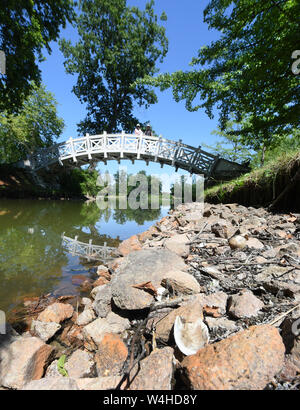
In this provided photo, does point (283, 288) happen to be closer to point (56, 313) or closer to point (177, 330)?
point (177, 330)

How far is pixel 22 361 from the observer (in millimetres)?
1082

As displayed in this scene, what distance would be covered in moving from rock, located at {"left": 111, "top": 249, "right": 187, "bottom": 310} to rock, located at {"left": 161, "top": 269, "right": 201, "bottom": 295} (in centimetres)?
13

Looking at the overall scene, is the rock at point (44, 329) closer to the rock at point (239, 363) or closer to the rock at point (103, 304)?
the rock at point (103, 304)

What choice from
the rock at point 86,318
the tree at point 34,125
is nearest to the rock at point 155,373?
the rock at point 86,318

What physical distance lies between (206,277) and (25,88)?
1210 centimetres

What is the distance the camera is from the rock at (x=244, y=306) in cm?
107

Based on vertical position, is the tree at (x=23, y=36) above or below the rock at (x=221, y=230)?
above

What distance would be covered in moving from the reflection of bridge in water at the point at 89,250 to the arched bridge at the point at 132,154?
274 inches

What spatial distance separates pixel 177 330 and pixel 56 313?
128 centimetres

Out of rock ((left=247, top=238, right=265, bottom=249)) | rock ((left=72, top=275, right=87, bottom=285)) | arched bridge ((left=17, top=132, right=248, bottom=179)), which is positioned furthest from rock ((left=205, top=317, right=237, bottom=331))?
arched bridge ((left=17, top=132, right=248, bottom=179))

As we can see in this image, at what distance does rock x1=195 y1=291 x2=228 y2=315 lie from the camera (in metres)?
1.18

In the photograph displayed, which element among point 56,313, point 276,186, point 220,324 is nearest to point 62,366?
point 56,313

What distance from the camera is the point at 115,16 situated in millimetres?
15984
